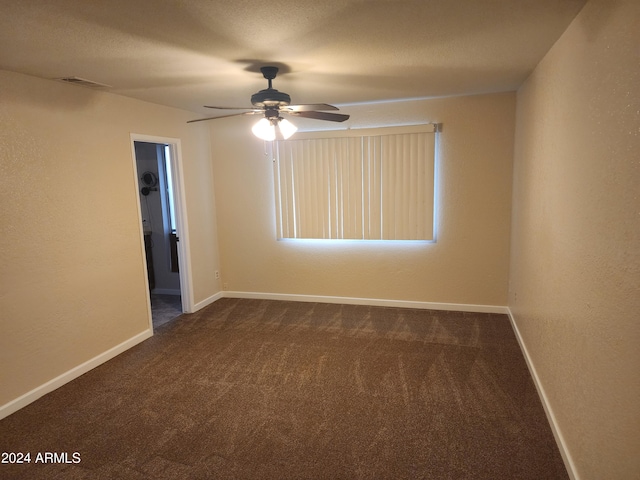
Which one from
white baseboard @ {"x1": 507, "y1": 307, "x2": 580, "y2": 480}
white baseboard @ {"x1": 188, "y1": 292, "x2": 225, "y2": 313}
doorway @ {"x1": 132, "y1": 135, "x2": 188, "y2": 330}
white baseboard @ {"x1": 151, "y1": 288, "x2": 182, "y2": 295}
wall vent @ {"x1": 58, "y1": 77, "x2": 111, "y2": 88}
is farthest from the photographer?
white baseboard @ {"x1": 151, "y1": 288, "x2": 182, "y2": 295}

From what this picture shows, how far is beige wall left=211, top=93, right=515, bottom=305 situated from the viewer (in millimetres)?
4367

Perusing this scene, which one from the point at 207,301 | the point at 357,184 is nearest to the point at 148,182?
the point at 207,301

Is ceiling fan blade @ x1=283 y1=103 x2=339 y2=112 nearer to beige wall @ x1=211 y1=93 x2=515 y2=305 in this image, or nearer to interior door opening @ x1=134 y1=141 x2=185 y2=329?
beige wall @ x1=211 y1=93 x2=515 y2=305

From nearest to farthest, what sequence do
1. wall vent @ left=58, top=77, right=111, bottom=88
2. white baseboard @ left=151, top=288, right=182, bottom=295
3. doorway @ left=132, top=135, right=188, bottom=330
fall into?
wall vent @ left=58, top=77, right=111, bottom=88 < doorway @ left=132, top=135, right=188, bottom=330 < white baseboard @ left=151, top=288, right=182, bottom=295

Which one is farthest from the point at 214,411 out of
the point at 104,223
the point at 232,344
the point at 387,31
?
the point at 387,31

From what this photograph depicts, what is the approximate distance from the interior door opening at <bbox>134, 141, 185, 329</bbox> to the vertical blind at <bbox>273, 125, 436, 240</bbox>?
1702 millimetres

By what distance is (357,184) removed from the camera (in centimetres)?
480

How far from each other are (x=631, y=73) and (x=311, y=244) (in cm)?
396

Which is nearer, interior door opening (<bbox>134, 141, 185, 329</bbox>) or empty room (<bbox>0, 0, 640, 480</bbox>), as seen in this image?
empty room (<bbox>0, 0, 640, 480</bbox>)

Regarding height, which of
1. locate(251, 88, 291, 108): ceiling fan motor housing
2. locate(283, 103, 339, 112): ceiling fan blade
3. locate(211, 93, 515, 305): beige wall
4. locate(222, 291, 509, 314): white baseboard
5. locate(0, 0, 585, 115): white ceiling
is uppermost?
locate(0, 0, 585, 115): white ceiling

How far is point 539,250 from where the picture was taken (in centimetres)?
295

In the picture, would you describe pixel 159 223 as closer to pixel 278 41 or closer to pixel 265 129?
pixel 265 129

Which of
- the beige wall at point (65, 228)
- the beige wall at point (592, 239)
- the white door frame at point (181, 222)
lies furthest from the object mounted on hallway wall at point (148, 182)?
the beige wall at point (592, 239)

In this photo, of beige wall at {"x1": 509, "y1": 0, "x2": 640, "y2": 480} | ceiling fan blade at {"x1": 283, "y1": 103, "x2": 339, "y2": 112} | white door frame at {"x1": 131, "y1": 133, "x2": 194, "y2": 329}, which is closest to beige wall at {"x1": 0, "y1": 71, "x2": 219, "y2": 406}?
white door frame at {"x1": 131, "y1": 133, "x2": 194, "y2": 329}
